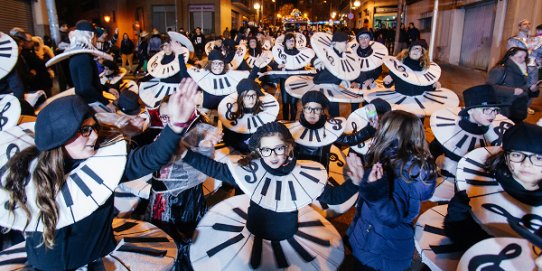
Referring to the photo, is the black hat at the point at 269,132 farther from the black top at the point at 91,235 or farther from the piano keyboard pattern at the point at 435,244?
the piano keyboard pattern at the point at 435,244

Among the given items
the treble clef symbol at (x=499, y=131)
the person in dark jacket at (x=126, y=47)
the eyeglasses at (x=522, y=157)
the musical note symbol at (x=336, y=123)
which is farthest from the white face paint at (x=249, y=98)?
the person in dark jacket at (x=126, y=47)

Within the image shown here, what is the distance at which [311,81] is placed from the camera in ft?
22.0

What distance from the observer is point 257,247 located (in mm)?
2637

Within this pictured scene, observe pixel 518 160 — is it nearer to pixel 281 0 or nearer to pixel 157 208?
pixel 157 208

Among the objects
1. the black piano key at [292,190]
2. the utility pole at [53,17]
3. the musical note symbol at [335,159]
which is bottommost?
the musical note symbol at [335,159]

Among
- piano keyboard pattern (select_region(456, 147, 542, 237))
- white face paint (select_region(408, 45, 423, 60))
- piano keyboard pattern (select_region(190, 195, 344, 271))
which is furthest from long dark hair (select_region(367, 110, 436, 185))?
white face paint (select_region(408, 45, 423, 60))

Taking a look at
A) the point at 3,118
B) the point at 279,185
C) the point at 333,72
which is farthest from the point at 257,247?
the point at 333,72

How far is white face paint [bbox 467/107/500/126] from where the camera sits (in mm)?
3584

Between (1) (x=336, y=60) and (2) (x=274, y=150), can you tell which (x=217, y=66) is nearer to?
(1) (x=336, y=60)

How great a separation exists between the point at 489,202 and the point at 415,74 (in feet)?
11.4

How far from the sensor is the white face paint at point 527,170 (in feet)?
7.55

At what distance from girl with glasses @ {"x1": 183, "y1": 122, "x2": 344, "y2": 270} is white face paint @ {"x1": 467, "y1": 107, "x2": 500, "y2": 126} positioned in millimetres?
1912

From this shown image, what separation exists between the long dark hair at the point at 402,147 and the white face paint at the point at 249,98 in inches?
88.7

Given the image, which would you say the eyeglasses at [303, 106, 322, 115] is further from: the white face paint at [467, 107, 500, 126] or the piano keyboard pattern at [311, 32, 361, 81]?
the piano keyboard pattern at [311, 32, 361, 81]
